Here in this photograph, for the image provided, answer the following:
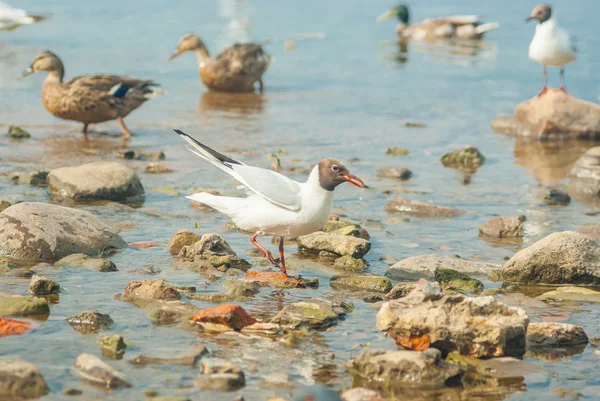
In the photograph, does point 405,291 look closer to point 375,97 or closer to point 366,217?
point 366,217

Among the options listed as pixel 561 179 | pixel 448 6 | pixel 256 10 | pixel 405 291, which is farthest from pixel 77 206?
pixel 448 6

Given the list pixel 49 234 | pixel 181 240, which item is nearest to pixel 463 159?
pixel 181 240

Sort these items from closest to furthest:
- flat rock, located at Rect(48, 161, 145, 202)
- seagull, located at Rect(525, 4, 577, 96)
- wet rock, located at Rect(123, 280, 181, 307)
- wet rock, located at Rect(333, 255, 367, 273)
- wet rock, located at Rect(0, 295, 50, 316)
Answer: wet rock, located at Rect(0, 295, 50, 316) → wet rock, located at Rect(123, 280, 181, 307) → wet rock, located at Rect(333, 255, 367, 273) → flat rock, located at Rect(48, 161, 145, 202) → seagull, located at Rect(525, 4, 577, 96)

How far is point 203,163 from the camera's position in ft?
37.6

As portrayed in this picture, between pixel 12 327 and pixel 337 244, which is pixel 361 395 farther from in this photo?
pixel 337 244

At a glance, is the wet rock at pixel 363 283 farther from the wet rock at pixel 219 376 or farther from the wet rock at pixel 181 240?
the wet rock at pixel 219 376

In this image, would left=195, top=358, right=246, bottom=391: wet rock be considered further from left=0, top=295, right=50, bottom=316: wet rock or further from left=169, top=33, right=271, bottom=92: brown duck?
left=169, top=33, right=271, bottom=92: brown duck

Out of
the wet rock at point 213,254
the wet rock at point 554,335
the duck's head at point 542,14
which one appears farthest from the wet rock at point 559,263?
the duck's head at point 542,14

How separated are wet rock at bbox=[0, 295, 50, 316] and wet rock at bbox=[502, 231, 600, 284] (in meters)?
3.45

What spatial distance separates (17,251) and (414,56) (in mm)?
15788

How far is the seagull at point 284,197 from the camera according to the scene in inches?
273

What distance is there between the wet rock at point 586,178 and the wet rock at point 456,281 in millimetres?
3798

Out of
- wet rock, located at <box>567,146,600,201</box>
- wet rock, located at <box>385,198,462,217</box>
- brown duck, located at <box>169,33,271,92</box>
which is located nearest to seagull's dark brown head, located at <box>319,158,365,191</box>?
wet rock, located at <box>385,198,462,217</box>

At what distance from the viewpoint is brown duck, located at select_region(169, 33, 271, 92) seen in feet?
54.3
